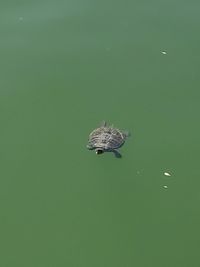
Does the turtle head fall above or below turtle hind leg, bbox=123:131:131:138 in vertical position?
below

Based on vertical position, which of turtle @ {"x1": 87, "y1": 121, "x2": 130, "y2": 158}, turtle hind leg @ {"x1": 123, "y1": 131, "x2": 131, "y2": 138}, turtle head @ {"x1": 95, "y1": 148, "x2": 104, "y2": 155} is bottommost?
turtle head @ {"x1": 95, "y1": 148, "x2": 104, "y2": 155}

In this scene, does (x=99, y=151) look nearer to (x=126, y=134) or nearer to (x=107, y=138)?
(x=107, y=138)

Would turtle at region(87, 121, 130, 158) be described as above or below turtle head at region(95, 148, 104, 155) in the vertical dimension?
above

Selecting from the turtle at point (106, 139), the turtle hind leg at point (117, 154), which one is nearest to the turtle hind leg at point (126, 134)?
the turtle at point (106, 139)

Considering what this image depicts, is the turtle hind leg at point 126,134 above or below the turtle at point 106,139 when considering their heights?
above

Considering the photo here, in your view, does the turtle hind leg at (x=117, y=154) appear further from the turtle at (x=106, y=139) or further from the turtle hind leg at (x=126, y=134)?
the turtle hind leg at (x=126, y=134)

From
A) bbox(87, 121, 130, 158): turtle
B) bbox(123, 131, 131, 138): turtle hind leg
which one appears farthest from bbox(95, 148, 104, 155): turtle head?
bbox(123, 131, 131, 138): turtle hind leg

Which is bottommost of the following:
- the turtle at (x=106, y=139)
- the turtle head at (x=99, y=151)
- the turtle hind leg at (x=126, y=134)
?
the turtle head at (x=99, y=151)

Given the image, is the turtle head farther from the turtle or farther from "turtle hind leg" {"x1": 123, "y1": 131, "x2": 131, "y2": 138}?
"turtle hind leg" {"x1": 123, "y1": 131, "x2": 131, "y2": 138}
